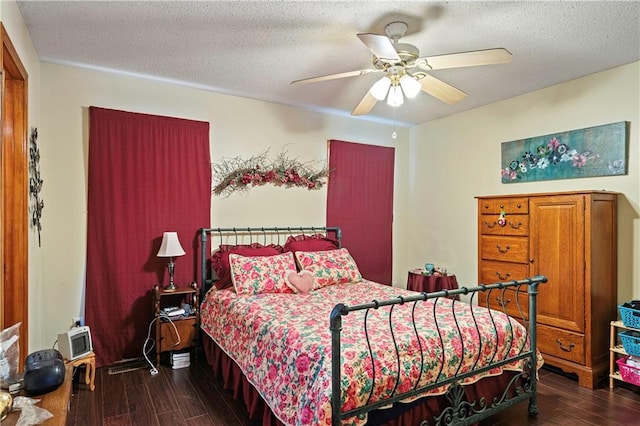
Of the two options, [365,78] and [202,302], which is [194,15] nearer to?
[365,78]

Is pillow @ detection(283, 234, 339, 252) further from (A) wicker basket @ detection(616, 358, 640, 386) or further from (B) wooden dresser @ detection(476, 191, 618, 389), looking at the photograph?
(A) wicker basket @ detection(616, 358, 640, 386)

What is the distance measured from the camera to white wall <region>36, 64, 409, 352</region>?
121 inches

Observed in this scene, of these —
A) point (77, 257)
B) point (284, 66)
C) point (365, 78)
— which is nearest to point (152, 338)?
point (77, 257)

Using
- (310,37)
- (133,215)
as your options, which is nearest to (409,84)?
(310,37)

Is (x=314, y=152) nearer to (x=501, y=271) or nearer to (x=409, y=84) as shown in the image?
(x=409, y=84)

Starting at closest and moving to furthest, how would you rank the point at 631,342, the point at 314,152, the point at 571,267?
the point at 631,342 < the point at 571,267 < the point at 314,152

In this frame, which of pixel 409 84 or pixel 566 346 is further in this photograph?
pixel 566 346

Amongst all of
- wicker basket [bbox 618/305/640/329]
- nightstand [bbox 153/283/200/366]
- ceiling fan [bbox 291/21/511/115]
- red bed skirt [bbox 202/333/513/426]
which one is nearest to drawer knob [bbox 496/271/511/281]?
wicker basket [bbox 618/305/640/329]

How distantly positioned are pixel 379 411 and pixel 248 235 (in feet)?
7.96

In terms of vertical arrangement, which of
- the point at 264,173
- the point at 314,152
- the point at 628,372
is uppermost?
the point at 314,152

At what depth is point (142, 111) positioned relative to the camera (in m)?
3.43

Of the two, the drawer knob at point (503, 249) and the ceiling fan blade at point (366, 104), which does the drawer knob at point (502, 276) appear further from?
the ceiling fan blade at point (366, 104)

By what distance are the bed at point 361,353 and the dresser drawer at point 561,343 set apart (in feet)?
1.36

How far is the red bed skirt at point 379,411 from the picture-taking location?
200 cm
